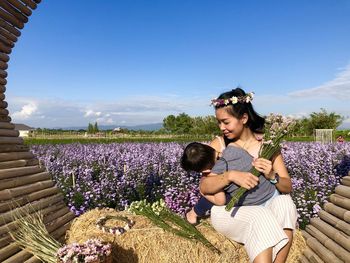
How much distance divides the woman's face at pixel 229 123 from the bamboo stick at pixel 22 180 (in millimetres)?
2036

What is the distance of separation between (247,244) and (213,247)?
0.45m

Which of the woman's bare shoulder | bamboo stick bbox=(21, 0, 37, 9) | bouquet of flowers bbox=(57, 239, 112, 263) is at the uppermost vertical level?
bamboo stick bbox=(21, 0, 37, 9)

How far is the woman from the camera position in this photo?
11.9 feet

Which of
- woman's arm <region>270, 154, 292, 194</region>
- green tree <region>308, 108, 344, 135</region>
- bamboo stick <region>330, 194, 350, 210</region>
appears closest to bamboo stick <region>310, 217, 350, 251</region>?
bamboo stick <region>330, 194, 350, 210</region>

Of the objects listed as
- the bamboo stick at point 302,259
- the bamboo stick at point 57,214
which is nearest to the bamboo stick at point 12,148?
the bamboo stick at point 57,214

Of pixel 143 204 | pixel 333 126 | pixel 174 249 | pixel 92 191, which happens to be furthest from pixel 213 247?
pixel 333 126

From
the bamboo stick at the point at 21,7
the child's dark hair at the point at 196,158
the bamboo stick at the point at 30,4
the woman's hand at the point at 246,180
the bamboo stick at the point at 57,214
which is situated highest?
the bamboo stick at the point at 30,4

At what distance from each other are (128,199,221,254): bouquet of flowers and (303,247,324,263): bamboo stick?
3.11 feet

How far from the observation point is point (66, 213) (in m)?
4.65

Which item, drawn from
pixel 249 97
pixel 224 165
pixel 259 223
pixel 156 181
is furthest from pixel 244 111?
pixel 156 181

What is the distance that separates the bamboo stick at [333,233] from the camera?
3742 millimetres

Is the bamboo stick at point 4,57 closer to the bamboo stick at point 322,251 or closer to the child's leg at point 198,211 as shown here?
the child's leg at point 198,211

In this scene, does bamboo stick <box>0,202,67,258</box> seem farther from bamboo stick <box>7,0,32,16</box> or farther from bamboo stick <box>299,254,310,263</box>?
bamboo stick <box>299,254,310,263</box>

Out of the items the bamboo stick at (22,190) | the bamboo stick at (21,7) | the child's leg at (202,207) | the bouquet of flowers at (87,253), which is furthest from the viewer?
the child's leg at (202,207)
